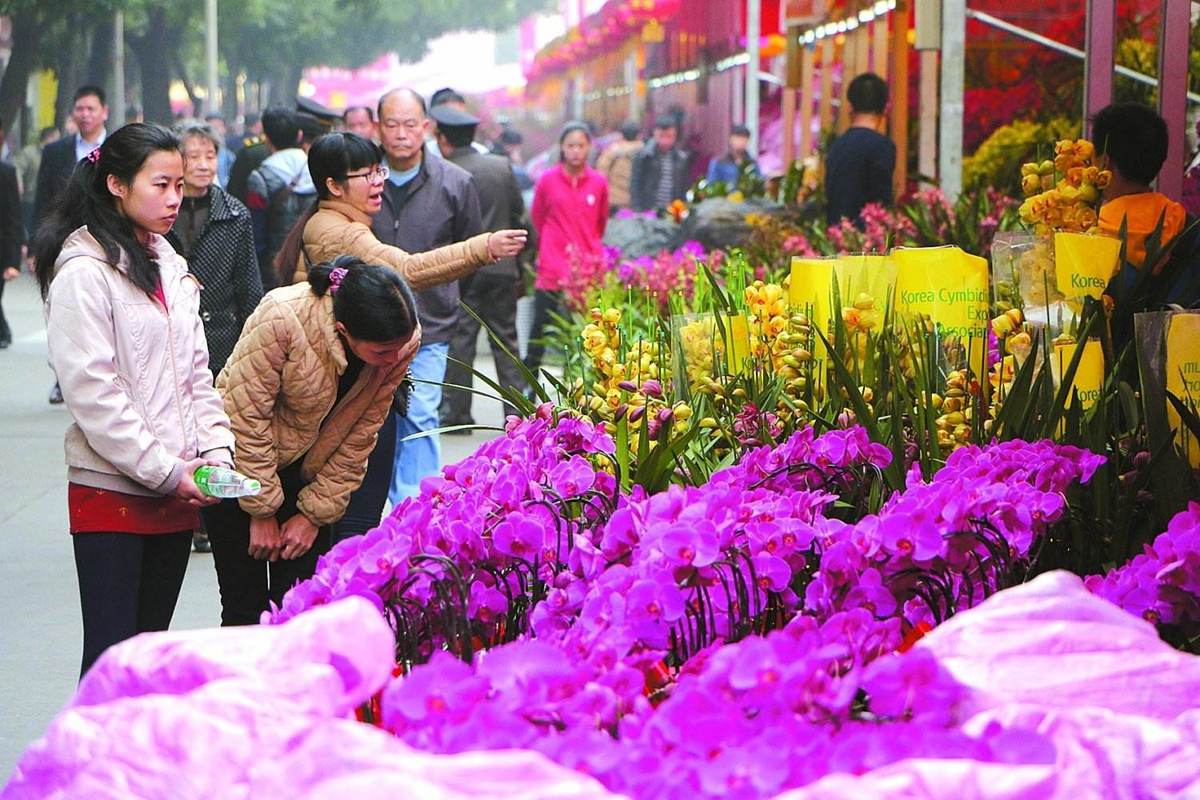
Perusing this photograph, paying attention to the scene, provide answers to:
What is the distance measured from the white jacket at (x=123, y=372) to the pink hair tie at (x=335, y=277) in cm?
35

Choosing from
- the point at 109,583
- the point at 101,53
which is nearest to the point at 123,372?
the point at 109,583

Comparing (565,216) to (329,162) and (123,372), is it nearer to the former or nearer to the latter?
(329,162)

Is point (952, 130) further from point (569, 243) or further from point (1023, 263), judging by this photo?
point (1023, 263)

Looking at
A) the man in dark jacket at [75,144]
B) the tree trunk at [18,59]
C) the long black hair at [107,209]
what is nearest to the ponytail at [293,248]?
the long black hair at [107,209]

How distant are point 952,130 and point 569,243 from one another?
2.44 metres

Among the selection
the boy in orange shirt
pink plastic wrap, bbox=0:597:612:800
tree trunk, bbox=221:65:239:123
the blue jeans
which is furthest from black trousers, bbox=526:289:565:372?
tree trunk, bbox=221:65:239:123

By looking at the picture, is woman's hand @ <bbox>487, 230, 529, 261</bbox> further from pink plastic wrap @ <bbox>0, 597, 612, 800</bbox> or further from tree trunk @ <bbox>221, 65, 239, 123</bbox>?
tree trunk @ <bbox>221, 65, 239, 123</bbox>

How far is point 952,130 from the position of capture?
1113 centimetres

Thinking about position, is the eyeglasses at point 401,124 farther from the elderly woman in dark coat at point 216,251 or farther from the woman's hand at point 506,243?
the woman's hand at point 506,243

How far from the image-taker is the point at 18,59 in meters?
26.9

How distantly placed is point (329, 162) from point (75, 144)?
6922mm

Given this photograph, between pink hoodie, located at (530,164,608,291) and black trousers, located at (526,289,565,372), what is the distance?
0.11 m

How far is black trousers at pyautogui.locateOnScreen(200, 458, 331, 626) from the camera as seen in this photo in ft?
15.2

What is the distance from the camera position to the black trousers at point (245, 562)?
4645 mm
